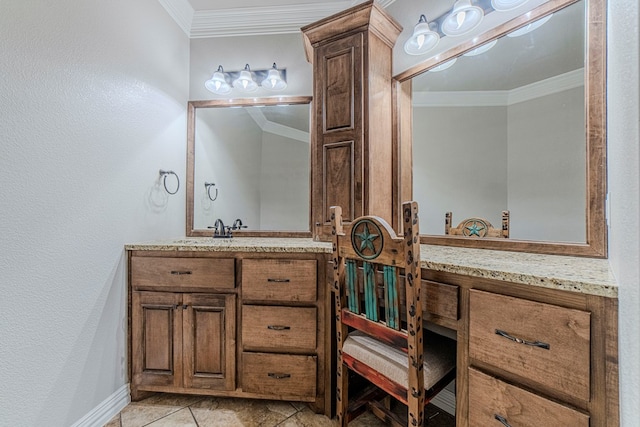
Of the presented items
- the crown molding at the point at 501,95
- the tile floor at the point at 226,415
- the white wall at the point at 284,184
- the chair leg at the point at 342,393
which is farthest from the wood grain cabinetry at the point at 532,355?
the white wall at the point at 284,184

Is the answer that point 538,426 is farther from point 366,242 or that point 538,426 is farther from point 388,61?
point 388,61

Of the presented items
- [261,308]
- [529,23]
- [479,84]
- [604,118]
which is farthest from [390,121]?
[261,308]

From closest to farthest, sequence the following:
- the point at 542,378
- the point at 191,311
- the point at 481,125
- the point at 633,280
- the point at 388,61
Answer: the point at 633,280 < the point at 542,378 < the point at 481,125 < the point at 191,311 < the point at 388,61

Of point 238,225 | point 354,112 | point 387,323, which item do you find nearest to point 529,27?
point 354,112

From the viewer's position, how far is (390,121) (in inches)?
73.7

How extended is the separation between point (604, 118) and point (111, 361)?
2.64 metres

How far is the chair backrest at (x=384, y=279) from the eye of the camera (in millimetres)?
983

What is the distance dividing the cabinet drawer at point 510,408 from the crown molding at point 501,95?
1.25 m

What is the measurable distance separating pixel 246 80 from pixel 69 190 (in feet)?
4.70

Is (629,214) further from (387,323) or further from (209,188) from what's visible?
(209,188)

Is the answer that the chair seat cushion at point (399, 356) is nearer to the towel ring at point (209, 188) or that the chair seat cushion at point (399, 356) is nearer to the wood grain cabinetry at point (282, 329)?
the wood grain cabinetry at point (282, 329)

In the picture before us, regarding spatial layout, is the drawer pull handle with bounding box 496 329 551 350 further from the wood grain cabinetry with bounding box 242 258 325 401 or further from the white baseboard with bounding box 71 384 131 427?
the white baseboard with bounding box 71 384 131 427

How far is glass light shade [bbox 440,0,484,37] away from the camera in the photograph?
1.49m

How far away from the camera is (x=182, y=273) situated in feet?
5.36
